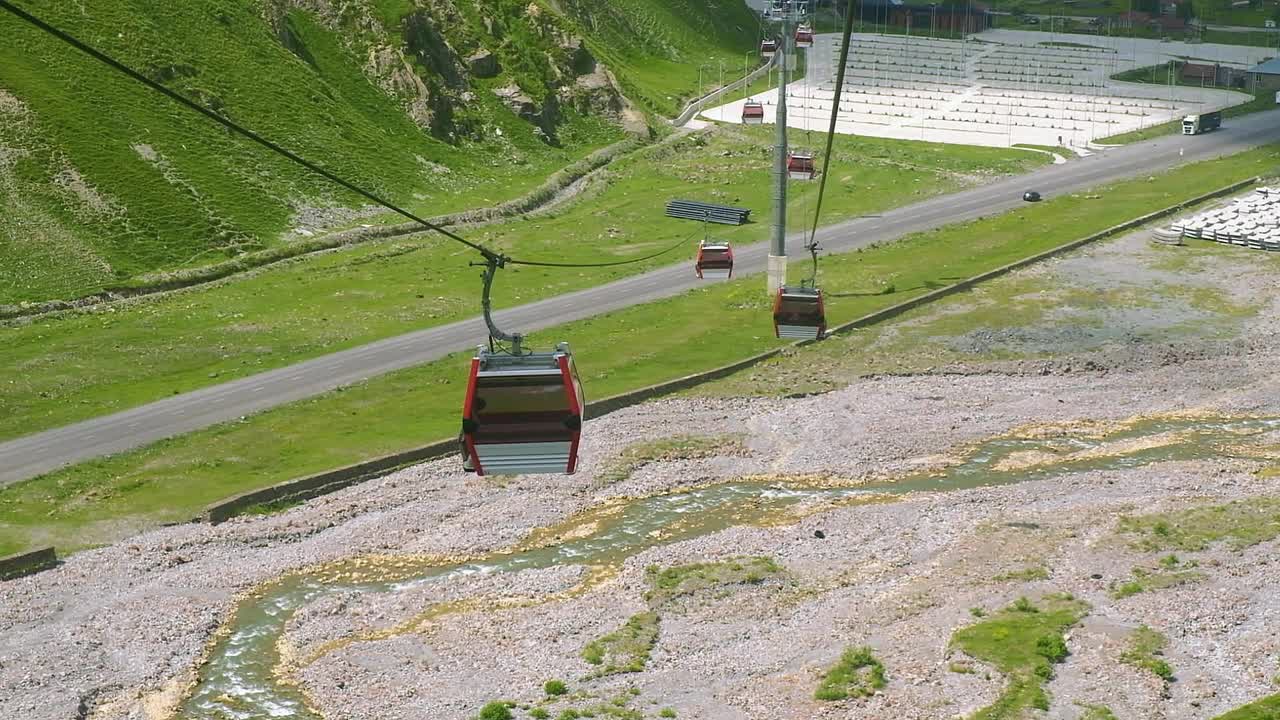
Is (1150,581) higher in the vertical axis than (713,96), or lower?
lower

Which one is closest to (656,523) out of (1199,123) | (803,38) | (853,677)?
(853,677)

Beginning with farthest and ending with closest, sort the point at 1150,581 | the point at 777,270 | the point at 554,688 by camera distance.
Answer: the point at 777,270 → the point at 1150,581 → the point at 554,688

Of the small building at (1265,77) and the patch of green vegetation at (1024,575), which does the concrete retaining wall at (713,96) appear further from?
the patch of green vegetation at (1024,575)

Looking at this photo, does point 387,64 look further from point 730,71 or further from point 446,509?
point 446,509

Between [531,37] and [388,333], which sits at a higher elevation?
[531,37]

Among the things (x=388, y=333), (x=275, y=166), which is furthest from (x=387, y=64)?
(x=388, y=333)

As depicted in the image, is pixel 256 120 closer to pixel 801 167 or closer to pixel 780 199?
pixel 801 167
